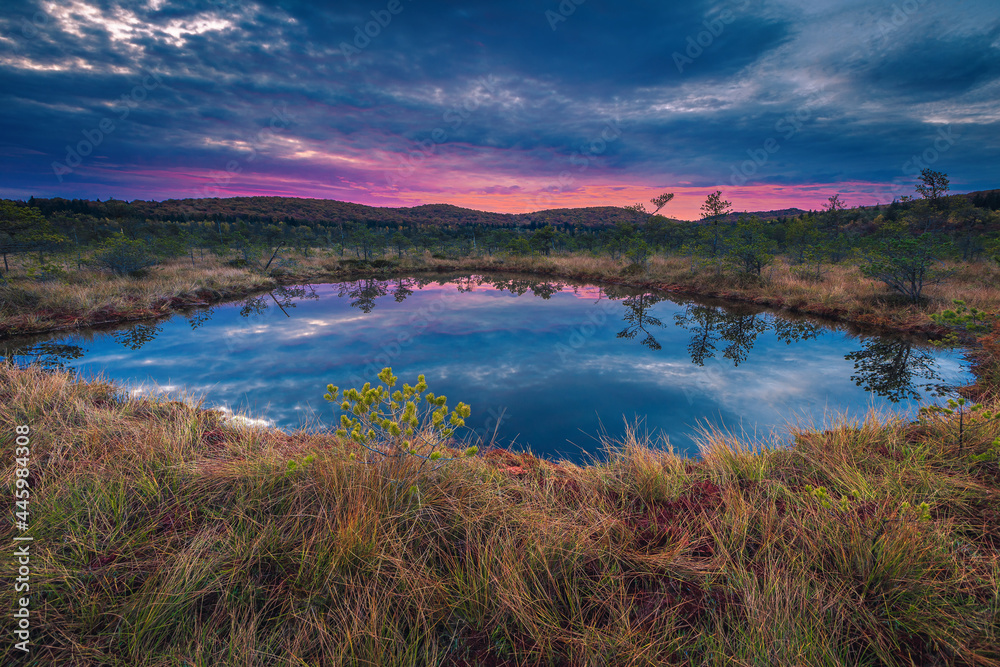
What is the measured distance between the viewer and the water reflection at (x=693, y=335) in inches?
274

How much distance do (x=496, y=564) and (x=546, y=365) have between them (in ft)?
18.4

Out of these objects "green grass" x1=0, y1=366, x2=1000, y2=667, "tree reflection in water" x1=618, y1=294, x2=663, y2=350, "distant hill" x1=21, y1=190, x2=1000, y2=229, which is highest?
"distant hill" x1=21, y1=190, x2=1000, y2=229

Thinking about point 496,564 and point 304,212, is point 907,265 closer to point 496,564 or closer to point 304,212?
point 496,564

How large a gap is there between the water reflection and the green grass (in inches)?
176

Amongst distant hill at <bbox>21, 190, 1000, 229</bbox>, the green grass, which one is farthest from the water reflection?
distant hill at <bbox>21, 190, 1000, 229</bbox>

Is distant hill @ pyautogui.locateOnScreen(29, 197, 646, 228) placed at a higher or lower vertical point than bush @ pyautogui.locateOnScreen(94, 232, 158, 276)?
higher

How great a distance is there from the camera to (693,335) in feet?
32.9

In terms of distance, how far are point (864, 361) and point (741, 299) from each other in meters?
→ 7.96

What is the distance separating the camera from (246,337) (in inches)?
384

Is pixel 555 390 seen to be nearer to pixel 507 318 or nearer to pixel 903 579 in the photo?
pixel 903 579

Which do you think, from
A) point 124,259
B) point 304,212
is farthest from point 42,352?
point 304,212

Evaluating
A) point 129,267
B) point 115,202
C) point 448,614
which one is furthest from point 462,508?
point 115,202

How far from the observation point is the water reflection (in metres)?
6.96

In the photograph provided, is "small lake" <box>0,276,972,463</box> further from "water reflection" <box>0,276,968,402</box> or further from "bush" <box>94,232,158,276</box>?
"bush" <box>94,232,158,276</box>
